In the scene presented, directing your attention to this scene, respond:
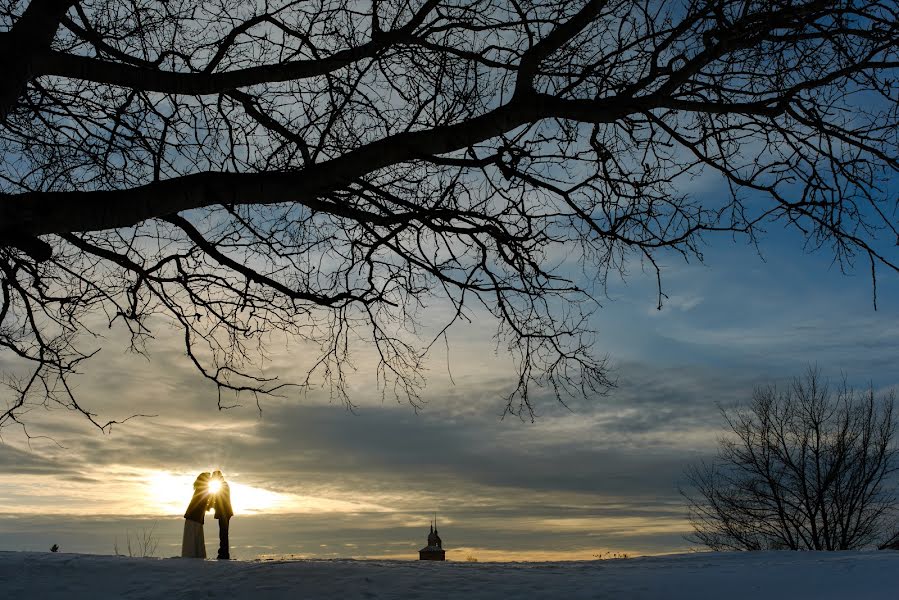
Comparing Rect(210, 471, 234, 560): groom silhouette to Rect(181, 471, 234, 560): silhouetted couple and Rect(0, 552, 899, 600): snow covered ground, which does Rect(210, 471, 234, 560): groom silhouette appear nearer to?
Rect(181, 471, 234, 560): silhouetted couple

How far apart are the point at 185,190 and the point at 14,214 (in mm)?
1291

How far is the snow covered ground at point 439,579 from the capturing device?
19.4ft

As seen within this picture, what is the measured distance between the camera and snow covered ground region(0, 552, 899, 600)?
5922mm

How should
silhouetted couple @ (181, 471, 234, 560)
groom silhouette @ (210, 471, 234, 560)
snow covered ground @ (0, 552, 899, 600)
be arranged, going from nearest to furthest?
snow covered ground @ (0, 552, 899, 600) → silhouetted couple @ (181, 471, 234, 560) → groom silhouette @ (210, 471, 234, 560)

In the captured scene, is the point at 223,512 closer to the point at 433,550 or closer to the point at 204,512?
the point at 204,512

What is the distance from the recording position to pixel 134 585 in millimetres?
6391

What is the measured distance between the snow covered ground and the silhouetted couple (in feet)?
8.42

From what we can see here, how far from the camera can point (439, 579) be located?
20.9 feet

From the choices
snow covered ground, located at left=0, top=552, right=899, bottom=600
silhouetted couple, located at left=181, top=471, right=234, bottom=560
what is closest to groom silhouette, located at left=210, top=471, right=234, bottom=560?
silhouetted couple, located at left=181, top=471, right=234, bottom=560

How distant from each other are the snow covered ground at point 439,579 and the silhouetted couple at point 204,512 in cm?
257

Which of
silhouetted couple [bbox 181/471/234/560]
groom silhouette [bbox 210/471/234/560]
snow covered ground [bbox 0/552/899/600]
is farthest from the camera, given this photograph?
groom silhouette [bbox 210/471/234/560]

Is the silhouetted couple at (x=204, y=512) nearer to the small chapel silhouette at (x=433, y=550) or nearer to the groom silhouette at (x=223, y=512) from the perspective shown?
the groom silhouette at (x=223, y=512)

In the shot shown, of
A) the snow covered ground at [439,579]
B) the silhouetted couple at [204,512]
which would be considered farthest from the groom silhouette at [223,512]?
the snow covered ground at [439,579]

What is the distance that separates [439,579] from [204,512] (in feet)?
16.9
